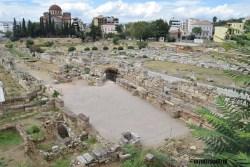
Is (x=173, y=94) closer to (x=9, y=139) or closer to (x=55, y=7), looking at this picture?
(x=9, y=139)

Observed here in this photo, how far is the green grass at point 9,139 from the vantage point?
12.2 metres

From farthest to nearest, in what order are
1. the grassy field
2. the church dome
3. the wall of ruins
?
the church dome
the grassy field
the wall of ruins

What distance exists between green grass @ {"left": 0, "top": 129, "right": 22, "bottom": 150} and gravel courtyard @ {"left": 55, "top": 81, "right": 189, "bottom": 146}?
3.88 meters

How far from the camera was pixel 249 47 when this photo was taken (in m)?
2.64

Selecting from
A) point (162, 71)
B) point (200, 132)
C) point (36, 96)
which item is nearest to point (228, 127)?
point (200, 132)

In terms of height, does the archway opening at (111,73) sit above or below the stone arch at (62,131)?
above

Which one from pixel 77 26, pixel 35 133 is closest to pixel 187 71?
pixel 35 133

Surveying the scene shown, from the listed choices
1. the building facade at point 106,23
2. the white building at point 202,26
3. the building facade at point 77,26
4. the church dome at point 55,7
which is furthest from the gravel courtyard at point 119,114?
the church dome at point 55,7

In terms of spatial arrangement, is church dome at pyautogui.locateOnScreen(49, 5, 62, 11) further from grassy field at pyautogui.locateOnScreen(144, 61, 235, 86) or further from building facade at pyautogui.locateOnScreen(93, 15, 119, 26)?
grassy field at pyautogui.locateOnScreen(144, 61, 235, 86)

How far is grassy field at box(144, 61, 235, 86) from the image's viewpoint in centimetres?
2937

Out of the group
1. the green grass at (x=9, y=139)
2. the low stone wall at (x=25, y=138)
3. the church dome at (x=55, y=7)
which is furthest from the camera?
the church dome at (x=55, y=7)

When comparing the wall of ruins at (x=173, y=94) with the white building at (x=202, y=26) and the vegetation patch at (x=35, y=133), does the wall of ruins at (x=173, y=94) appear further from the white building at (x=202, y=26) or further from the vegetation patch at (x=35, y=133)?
the white building at (x=202, y=26)

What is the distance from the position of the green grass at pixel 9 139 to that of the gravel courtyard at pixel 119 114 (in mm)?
3882

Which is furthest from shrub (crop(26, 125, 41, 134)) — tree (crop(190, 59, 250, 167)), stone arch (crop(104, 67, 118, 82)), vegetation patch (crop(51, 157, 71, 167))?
stone arch (crop(104, 67, 118, 82))
